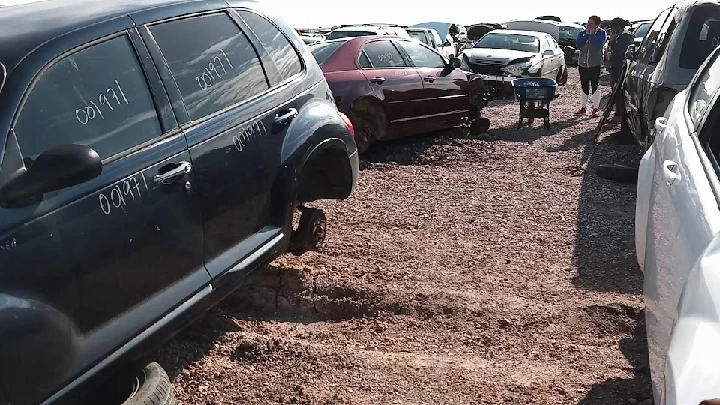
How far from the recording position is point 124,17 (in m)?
3.46

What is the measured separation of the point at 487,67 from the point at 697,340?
1371 cm

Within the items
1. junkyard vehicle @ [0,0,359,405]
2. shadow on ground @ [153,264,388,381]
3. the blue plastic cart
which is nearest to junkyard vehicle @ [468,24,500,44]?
the blue plastic cart

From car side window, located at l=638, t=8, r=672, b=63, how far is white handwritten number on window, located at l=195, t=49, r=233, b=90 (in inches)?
228

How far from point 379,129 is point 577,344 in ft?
17.8

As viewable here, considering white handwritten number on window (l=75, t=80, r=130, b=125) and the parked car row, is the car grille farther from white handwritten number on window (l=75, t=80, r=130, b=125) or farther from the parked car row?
white handwritten number on window (l=75, t=80, r=130, b=125)

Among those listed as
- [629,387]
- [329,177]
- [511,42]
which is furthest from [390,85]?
[511,42]

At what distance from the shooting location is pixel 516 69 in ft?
49.9

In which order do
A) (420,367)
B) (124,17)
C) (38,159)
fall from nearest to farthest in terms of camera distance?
(38,159), (124,17), (420,367)

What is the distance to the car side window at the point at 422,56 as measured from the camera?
33.5 ft

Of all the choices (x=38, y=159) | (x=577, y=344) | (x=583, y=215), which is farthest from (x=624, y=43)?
(x=38, y=159)

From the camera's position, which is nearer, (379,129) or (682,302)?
(682,302)

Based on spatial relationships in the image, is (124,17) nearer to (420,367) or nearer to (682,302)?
(420,367)

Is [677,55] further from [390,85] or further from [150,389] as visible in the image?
[150,389]

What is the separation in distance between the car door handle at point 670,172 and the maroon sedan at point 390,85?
5729 mm
